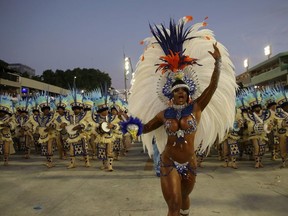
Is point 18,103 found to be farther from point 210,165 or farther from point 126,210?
point 126,210

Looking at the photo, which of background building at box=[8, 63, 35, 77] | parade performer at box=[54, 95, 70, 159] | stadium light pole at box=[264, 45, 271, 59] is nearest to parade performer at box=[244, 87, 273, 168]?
parade performer at box=[54, 95, 70, 159]

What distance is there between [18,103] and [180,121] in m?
11.7

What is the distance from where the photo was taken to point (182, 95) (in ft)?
12.0

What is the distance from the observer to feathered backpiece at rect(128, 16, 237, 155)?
3920 millimetres

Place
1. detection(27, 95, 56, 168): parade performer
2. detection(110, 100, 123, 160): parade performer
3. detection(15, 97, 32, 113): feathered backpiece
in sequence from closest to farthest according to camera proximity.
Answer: detection(110, 100, 123, 160): parade performer → detection(27, 95, 56, 168): parade performer → detection(15, 97, 32, 113): feathered backpiece

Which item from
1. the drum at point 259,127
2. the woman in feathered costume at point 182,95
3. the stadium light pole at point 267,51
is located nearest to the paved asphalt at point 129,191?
the drum at point 259,127

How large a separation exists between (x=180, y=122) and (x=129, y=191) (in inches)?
129

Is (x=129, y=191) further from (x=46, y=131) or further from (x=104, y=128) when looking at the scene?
(x=46, y=131)

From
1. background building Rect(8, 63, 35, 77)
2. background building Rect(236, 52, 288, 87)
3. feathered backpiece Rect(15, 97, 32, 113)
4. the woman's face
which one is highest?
background building Rect(8, 63, 35, 77)

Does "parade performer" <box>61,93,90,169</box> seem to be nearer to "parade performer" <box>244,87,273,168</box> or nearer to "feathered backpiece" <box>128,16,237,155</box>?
"parade performer" <box>244,87,273,168</box>

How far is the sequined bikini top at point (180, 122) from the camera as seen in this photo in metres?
3.56

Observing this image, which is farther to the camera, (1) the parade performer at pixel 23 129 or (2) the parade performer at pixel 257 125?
(1) the parade performer at pixel 23 129

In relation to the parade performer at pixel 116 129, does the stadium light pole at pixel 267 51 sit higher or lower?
higher

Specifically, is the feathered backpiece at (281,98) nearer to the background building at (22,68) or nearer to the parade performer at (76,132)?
the parade performer at (76,132)
